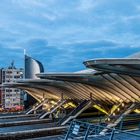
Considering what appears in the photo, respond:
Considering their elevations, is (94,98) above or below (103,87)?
below

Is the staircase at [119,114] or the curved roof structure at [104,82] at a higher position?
the curved roof structure at [104,82]

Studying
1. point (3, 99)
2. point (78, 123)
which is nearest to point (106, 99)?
point (78, 123)

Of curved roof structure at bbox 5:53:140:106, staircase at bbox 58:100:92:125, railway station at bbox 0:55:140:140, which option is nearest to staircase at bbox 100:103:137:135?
railway station at bbox 0:55:140:140

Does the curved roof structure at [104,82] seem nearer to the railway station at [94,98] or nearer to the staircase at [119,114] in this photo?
the railway station at [94,98]

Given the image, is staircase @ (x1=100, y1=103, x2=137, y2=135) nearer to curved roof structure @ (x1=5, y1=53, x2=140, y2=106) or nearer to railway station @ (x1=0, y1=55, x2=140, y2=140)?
railway station @ (x1=0, y1=55, x2=140, y2=140)

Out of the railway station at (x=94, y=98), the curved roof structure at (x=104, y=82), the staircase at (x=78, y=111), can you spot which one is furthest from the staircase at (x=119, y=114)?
the staircase at (x=78, y=111)

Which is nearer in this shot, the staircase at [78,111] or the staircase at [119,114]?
the staircase at [119,114]

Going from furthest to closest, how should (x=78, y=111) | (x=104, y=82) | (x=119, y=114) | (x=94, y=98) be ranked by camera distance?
(x=94, y=98) < (x=78, y=111) < (x=104, y=82) < (x=119, y=114)

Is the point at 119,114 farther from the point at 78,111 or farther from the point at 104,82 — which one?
the point at 78,111

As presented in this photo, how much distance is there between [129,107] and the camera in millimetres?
37531

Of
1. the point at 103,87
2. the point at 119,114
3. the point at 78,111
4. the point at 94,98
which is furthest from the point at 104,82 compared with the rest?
the point at 78,111

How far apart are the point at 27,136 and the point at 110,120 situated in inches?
334

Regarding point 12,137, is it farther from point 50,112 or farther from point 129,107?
point 50,112

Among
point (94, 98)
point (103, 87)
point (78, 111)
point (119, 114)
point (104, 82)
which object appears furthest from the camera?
point (94, 98)
